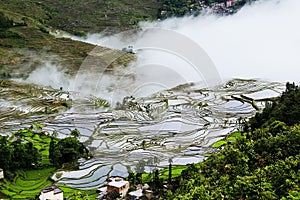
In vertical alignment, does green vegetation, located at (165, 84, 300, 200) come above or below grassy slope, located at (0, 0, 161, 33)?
below

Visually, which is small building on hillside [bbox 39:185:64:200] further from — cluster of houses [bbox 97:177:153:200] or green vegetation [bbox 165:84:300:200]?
green vegetation [bbox 165:84:300:200]

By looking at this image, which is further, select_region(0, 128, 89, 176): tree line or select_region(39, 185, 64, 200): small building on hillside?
select_region(0, 128, 89, 176): tree line

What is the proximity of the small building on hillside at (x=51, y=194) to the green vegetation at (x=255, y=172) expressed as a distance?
4.21 m

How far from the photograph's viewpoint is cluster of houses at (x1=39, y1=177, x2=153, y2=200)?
15.1m

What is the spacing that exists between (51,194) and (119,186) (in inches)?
89.4

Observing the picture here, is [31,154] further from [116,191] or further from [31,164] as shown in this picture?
[116,191]

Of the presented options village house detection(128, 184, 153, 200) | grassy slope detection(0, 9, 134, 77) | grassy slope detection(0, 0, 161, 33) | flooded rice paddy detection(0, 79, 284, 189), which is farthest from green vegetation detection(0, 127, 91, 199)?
grassy slope detection(0, 0, 161, 33)

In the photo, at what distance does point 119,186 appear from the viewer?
51.7 feet

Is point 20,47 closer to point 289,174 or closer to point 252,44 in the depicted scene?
point 252,44

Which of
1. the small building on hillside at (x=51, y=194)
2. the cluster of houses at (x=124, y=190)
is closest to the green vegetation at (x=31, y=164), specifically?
the cluster of houses at (x=124, y=190)

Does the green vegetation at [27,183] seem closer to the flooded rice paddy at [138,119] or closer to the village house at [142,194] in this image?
the flooded rice paddy at [138,119]

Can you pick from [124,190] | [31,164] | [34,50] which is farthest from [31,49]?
[124,190]

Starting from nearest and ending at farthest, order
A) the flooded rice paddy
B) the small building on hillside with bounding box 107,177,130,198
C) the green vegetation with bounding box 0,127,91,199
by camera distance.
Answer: the small building on hillside with bounding box 107,177,130,198
the green vegetation with bounding box 0,127,91,199
the flooded rice paddy

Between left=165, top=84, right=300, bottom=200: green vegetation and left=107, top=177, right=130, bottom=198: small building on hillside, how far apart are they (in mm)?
2093
